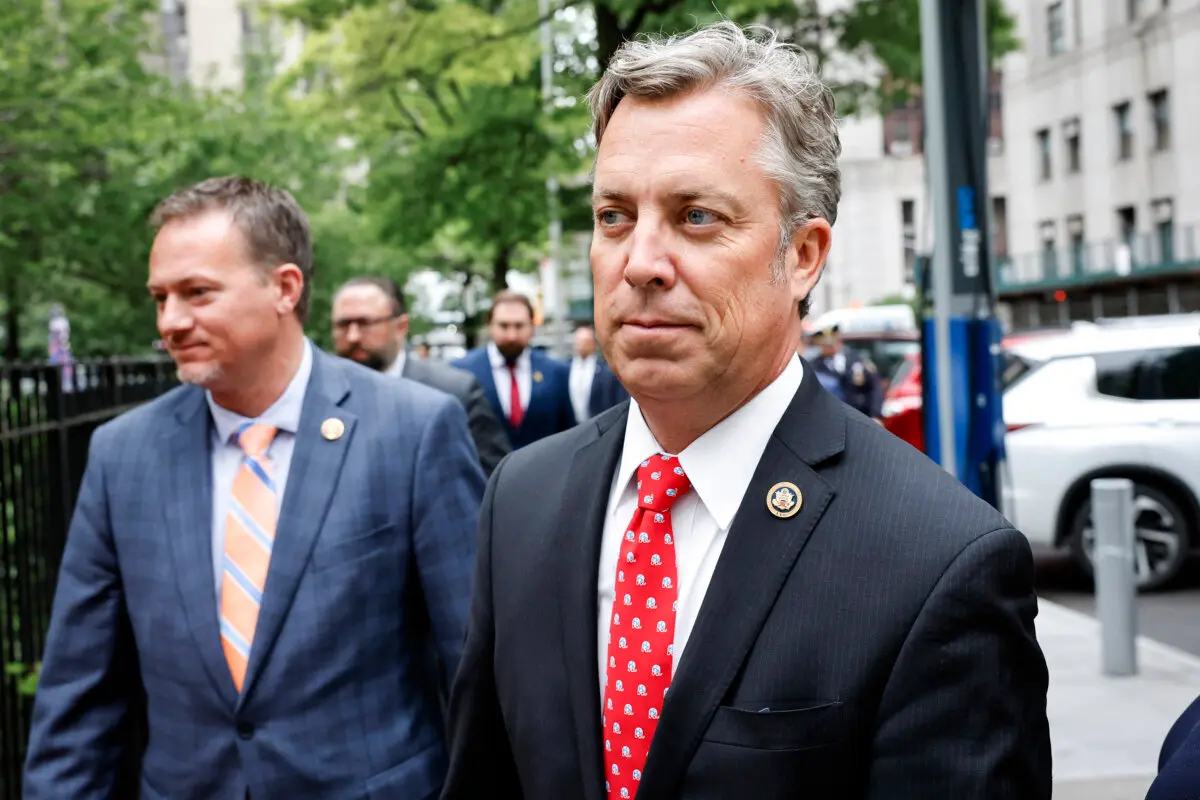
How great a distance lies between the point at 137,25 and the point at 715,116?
15.6 m

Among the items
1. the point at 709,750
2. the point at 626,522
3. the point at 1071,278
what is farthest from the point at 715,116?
the point at 1071,278

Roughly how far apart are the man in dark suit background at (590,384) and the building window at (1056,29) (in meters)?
34.0

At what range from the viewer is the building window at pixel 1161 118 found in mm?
42938

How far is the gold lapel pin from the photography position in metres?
3.33

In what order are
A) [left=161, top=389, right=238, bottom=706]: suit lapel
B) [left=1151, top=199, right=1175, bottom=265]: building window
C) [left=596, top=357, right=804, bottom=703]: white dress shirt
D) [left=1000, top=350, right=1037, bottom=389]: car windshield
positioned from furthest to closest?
[left=1151, top=199, right=1175, bottom=265]: building window
[left=1000, top=350, right=1037, bottom=389]: car windshield
[left=161, top=389, right=238, bottom=706]: suit lapel
[left=596, top=357, right=804, bottom=703]: white dress shirt

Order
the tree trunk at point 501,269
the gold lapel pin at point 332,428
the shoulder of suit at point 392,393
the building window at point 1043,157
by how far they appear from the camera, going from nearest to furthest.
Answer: the gold lapel pin at point 332,428 < the shoulder of suit at point 392,393 < the tree trunk at point 501,269 < the building window at point 1043,157

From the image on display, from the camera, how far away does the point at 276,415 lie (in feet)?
11.1

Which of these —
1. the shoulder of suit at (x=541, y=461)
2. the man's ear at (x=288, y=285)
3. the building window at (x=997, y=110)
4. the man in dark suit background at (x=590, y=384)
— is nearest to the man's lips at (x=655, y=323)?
the shoulder of suit at (x=541, y=461)

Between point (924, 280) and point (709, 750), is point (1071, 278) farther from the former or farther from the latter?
point (709, 750)

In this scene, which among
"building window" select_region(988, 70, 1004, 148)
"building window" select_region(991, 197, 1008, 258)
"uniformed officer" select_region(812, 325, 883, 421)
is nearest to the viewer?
"uniformed officer" select_region(812, 325, 883, 421)

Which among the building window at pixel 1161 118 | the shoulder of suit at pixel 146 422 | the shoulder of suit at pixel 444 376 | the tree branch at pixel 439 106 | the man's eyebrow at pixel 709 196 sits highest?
the building window at pixel 1161 118

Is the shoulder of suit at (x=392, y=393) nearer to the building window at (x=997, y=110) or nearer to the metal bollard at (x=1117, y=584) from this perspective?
the metal bollard at (x=1117, y=584)

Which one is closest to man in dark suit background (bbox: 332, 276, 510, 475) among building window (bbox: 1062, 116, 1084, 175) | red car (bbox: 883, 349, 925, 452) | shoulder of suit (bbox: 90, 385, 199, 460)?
shoulder of suit (bbox: 90, 385, 199, 460)

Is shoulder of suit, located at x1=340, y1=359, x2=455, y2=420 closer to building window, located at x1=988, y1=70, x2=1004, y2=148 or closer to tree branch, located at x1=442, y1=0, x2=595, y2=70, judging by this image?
tree branch, located at x1=442, y1=0, x2=595, y2=70
